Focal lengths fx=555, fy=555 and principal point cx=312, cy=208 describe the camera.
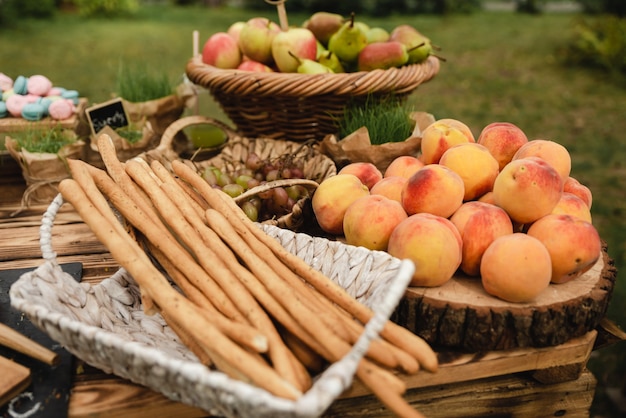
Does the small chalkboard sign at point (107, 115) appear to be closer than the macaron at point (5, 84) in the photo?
Yes

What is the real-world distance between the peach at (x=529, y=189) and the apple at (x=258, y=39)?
113 centimetres

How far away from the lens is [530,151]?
1.26 meters

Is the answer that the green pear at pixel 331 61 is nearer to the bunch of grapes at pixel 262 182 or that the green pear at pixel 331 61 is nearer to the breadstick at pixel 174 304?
the bunch of grapes at pixel 262 182

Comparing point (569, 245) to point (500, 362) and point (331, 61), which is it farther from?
point (331, 61)

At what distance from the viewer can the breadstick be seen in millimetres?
787

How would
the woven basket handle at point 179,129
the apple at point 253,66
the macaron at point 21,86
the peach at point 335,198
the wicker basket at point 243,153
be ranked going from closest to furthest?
Answer: the peach at point 335,198 < the wicker basket at point 243,153 < the woven basket handle at point 179,129 < the apple at point 253,66 < the macaron at point 21,86

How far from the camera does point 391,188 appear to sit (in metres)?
1.28

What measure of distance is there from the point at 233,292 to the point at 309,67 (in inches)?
42.7

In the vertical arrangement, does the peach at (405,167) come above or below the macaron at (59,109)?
above

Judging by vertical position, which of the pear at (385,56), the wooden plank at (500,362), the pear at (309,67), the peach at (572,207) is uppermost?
the pear at (385,56)

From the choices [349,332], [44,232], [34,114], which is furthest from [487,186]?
[34,114]

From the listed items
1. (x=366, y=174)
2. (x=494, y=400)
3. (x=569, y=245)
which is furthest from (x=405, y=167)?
(x=494, y=400)

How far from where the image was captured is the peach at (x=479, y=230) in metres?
1.11

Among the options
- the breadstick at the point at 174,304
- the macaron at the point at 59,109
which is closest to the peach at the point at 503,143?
the breadstick at the point at 174,304
